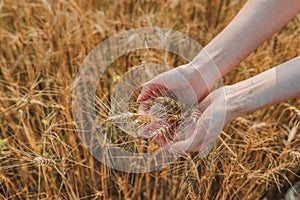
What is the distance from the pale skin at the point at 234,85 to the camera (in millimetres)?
1023

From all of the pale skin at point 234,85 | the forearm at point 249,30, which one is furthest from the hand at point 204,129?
the forearm at point 249,30

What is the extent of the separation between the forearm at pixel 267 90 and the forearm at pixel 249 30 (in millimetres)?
133

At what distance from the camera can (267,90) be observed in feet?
3.34

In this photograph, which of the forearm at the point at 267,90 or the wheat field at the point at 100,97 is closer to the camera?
the forearm at the point at 267,90

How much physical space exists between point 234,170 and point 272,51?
587 mm

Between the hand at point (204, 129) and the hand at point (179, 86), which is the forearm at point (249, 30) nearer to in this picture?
the hand at point (179, 86)

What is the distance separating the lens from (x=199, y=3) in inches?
69.3

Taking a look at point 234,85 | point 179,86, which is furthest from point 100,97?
point 234,85

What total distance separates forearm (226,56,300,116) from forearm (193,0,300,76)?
13 centimetres

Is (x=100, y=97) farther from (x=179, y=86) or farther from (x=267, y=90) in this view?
(x=267, y=90)

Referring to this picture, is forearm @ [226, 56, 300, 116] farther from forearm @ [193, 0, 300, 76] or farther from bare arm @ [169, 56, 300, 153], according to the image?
forearm @ [193, 0, 300, 76]

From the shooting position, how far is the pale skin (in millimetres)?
1023

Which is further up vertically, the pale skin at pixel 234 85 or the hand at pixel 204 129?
the pale skin at pixel 234 85

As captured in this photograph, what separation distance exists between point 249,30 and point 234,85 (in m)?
0.15
